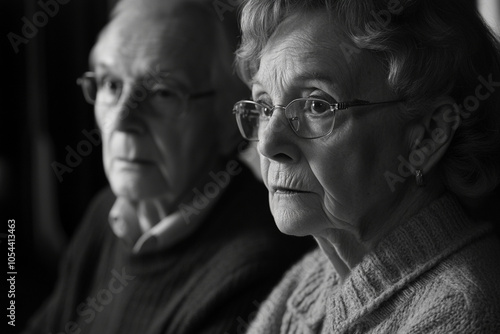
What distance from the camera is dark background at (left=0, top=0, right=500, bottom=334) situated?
2.88 meters

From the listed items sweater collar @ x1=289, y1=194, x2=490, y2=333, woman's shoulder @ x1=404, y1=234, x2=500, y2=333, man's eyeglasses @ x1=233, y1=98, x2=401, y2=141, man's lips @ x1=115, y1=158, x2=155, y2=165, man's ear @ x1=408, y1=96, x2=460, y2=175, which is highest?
man's lips @ x1=115, y1=158, x2=155, y2=165

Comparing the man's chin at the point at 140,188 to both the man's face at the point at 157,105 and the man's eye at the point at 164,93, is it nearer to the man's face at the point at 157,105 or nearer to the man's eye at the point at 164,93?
the man's face at the point at 157,105

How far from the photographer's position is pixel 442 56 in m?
1.12

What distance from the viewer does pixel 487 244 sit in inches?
46.4

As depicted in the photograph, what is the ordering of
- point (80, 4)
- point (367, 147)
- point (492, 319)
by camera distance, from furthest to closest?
point (80, 4)
point (367, 147)
point (492, 319)

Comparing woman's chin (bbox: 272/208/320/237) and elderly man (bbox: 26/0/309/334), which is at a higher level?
elderly man (bbox: 26/0/309/334)

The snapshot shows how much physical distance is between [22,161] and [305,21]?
7.32 ft

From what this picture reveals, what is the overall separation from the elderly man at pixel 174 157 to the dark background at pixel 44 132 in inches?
39.5

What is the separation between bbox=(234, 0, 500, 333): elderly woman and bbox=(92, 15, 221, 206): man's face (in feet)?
1.94

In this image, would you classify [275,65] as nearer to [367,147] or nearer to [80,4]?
[367,147]

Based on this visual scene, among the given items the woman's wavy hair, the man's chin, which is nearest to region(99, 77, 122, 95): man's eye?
the man's chin

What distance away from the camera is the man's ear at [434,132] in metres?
1.14

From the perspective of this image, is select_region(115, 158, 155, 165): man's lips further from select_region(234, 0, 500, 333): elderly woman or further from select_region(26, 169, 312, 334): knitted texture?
select_region(234, 0, 500, 333): elderly woman

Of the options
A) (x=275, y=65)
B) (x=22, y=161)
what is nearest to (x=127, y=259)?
(x=275, y=65)
